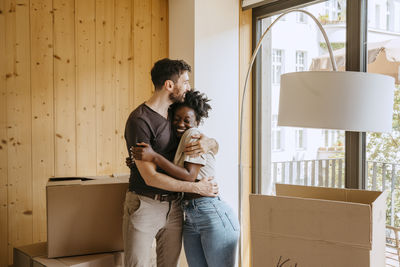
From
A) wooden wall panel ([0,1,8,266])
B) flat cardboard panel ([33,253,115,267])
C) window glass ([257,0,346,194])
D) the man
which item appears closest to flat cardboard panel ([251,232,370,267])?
the man

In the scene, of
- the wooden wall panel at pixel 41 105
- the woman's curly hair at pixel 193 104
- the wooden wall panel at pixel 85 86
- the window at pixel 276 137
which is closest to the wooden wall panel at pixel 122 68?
the wooden wall panel at pixel 85 86

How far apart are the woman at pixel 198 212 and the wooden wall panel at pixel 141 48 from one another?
1.13 meters

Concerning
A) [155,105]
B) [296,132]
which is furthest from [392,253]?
[155,105]

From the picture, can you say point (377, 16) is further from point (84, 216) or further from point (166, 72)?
point (84, 216)

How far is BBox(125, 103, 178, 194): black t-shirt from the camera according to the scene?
1.82m

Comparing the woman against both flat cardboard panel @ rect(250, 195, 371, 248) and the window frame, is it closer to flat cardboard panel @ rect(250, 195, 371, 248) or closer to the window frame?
flat cardboard panel @ rect(250, 195, 371, 248)

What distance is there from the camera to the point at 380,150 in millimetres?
2357

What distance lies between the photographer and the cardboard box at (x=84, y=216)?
2.05 metres

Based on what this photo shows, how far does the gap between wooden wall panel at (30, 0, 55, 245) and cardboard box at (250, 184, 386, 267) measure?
1.76 metres

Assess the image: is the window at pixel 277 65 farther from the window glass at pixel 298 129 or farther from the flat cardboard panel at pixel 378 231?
the flat cardboard panel at pixel 378 231

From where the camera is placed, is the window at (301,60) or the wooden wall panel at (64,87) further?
the window at (301,60)

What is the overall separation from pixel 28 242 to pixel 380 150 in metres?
2.29

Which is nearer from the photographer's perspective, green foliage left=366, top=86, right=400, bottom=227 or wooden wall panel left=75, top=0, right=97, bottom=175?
green foliage left=366, top=86, right=400, bottom=227

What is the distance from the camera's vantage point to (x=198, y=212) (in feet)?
6.20
